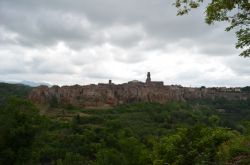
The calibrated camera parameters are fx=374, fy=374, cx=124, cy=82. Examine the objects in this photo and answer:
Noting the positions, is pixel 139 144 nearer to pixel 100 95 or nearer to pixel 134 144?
pixel 134 144

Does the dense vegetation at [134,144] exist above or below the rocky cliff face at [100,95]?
below

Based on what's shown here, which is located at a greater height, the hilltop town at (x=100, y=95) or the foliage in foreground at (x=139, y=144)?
the hilltop town at (x=100, y=95)

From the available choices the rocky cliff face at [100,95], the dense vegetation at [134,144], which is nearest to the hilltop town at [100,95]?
the rocky cliff face at [100,95]

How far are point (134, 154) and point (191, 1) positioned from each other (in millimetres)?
21366

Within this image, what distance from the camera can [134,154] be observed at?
3027 centimetres

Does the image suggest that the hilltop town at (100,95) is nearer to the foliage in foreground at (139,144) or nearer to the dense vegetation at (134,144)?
the dense vegetation at (134,144)

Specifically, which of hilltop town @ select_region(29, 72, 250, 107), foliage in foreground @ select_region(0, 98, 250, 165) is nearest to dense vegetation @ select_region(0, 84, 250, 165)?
foliage in foreground @ select_region(0, 98, 250, 165)

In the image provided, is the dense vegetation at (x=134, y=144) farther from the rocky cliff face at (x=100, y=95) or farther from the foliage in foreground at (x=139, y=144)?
the rocky cliff face at (x=100, y=95)

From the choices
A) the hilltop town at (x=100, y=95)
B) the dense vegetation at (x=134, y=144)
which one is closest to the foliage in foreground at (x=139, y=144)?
the dense vegetation at (x=134, y=144)

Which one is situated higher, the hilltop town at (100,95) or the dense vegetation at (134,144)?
the hilltop town at (100,95)

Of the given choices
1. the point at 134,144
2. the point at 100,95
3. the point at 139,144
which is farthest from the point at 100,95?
the point at 134,144

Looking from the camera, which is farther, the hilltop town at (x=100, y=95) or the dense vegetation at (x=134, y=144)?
the hilltop town at (x=100, y=95)

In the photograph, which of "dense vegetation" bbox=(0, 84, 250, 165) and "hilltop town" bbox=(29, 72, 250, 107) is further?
"hilltop town" bbox=(29, 72, 250, 107)

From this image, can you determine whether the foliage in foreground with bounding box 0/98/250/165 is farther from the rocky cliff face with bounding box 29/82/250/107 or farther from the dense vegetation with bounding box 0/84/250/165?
the rocky cliff face with bounding box 29/82/250/107
